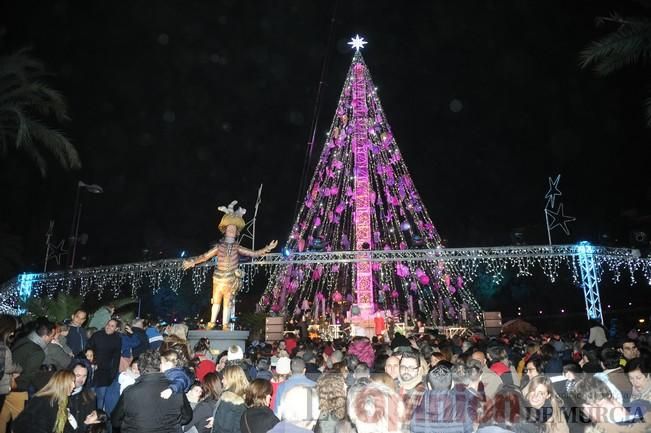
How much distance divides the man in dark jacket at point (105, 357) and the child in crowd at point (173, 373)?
262 centimetres

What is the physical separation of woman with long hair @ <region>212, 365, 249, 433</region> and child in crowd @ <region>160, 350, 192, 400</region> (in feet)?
1.38

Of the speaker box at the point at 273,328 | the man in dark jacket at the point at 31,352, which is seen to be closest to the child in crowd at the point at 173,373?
the man in dark jacket at the point at 31,352

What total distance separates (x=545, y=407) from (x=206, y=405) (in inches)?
123

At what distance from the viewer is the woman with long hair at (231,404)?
4.17 m

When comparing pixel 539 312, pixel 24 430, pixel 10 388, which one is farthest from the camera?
pixel 539 312

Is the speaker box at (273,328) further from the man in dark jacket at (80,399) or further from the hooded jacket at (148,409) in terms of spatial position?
the hooded jacket at (148,409)

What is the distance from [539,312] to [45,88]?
37.7 m

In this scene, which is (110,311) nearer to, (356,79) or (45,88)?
(45,88)

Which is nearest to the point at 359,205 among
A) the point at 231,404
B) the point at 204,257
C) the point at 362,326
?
the point at 362,326

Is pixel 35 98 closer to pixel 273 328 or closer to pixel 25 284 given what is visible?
pixel 273 328

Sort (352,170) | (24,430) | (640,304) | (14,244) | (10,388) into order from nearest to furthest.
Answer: (24,430), (10,388), (14,244), (352,170), (640,304)

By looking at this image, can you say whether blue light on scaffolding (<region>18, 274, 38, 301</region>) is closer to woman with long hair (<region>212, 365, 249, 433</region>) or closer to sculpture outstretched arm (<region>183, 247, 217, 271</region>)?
sculpture outstretched arm (<region>183, 247, 217, 271</region>)

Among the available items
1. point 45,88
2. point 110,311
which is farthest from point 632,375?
point 45,88

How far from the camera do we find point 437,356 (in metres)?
6.49
